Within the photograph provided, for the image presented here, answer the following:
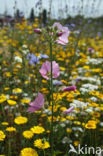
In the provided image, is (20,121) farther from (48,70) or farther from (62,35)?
(62,35)

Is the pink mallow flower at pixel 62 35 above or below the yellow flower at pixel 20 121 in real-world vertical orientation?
above

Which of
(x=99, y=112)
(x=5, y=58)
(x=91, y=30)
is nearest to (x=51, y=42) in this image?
(x=99, y=112)

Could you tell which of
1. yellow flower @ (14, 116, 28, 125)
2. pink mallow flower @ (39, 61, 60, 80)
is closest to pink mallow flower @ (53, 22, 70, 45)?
pink mallow flower @ (39, 61, 60, 80)

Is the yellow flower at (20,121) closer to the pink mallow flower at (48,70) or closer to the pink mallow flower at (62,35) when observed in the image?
the pink mallow flower at (48,70)

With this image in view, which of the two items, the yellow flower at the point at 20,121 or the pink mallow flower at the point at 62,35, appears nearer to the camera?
the pink mallow flower at the point at 62,35

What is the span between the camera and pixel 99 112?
→ 92.0 inches

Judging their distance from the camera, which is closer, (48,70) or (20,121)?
(48,70)

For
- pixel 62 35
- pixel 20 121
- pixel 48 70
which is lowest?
pixel 20 121

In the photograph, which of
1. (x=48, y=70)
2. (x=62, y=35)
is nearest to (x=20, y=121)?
(x=48, y=70)

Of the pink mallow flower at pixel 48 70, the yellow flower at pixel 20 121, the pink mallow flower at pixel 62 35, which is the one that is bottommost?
the yellow flower at pixel 20 121

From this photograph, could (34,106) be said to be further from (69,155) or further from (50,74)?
(69,155)

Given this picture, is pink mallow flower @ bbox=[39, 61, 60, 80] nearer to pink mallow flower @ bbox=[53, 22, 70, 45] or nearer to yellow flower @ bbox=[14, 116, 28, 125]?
pink mallow flower @ bbox=[53, 22, 70, 45]

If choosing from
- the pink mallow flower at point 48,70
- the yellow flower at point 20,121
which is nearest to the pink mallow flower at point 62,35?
the pink mallow flower at point 48,70

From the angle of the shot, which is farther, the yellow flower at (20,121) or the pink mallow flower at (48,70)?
the yellow flower at (20,121)
